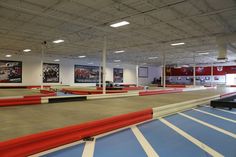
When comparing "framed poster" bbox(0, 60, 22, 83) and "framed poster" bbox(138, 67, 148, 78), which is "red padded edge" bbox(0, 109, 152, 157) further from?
"framed poster" bbox(138, 67, 148, 78)

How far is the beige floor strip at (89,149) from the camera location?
3.21 metres

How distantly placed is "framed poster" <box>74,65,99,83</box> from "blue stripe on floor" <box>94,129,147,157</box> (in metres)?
25.4

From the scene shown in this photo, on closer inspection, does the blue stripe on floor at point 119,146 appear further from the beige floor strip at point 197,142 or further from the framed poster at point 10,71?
the framed poster at point 10,71

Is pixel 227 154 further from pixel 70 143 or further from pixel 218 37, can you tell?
pixel 218 37

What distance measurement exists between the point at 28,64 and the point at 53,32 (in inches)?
527

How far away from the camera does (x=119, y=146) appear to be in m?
3.63

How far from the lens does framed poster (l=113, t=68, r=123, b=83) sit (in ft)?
111

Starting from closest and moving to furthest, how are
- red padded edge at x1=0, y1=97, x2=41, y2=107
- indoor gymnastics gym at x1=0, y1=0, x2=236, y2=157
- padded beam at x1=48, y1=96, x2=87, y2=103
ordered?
indoor gymnastics gym at x1=0, y1=0, x2=236, y2=157 → red padded edge at x1=0, y1=97, x2=41, y2=107 → padded beam at x1=48, y1=96, x2=87, y2=103

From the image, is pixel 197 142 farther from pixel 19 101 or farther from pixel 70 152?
pixel 19 101

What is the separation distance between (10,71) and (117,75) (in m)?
17.0

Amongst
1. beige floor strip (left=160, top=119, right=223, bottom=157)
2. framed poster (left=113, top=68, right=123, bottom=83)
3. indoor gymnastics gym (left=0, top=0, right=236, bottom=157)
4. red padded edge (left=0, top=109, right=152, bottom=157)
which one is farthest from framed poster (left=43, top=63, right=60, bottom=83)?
beige floor strip (left=160, top=119, right=223, bottom=157)

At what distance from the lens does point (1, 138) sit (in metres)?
3.54

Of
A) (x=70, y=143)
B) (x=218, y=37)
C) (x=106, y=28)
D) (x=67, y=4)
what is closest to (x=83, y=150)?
(x=70, y=143)

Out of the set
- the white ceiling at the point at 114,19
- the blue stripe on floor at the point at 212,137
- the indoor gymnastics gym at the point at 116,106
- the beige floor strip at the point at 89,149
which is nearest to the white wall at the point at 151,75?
the indoor gymnastics gym at the point at 116,106
